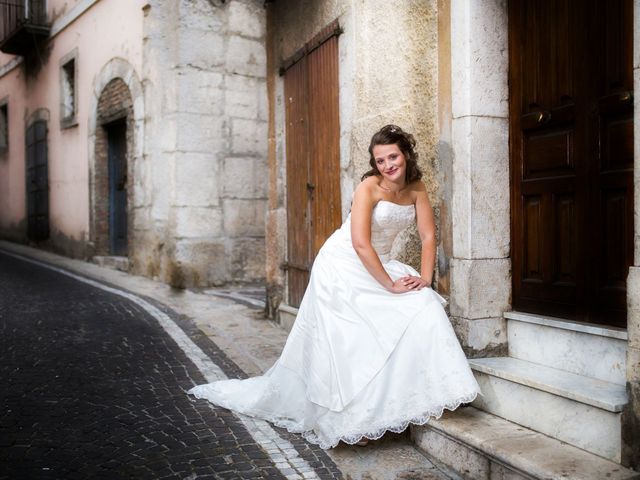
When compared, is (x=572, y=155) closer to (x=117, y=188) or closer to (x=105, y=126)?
(x=117, y=188)

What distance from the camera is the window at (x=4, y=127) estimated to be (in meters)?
18.2

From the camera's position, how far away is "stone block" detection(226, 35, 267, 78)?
10.4 m

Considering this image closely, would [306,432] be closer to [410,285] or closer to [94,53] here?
[410,285]

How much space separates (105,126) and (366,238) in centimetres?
991

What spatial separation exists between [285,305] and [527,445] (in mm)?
3986

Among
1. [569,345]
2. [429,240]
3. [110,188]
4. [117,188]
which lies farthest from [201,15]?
[569,345]

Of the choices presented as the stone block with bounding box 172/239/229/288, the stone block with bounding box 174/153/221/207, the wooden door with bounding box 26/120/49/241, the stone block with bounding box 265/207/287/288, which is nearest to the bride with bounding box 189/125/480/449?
the stone block with bounding box 265/207/287/288

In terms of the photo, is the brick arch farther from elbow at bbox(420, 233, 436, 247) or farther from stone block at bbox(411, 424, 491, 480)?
stone block at bbox(411, 424, 491, 480)

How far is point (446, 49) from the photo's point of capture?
14.1 feet

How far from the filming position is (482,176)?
403cm

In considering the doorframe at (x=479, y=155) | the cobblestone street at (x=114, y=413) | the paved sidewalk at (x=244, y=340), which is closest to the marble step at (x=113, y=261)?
the paved sidewalk at (x=244, y=340)

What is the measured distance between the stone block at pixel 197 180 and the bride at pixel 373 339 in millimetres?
Answer: 6281

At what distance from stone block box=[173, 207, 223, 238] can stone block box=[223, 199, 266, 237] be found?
0.15 metres

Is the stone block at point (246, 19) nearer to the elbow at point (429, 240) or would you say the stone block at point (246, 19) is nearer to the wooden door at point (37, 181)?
the wooden door at point (37, 181)
